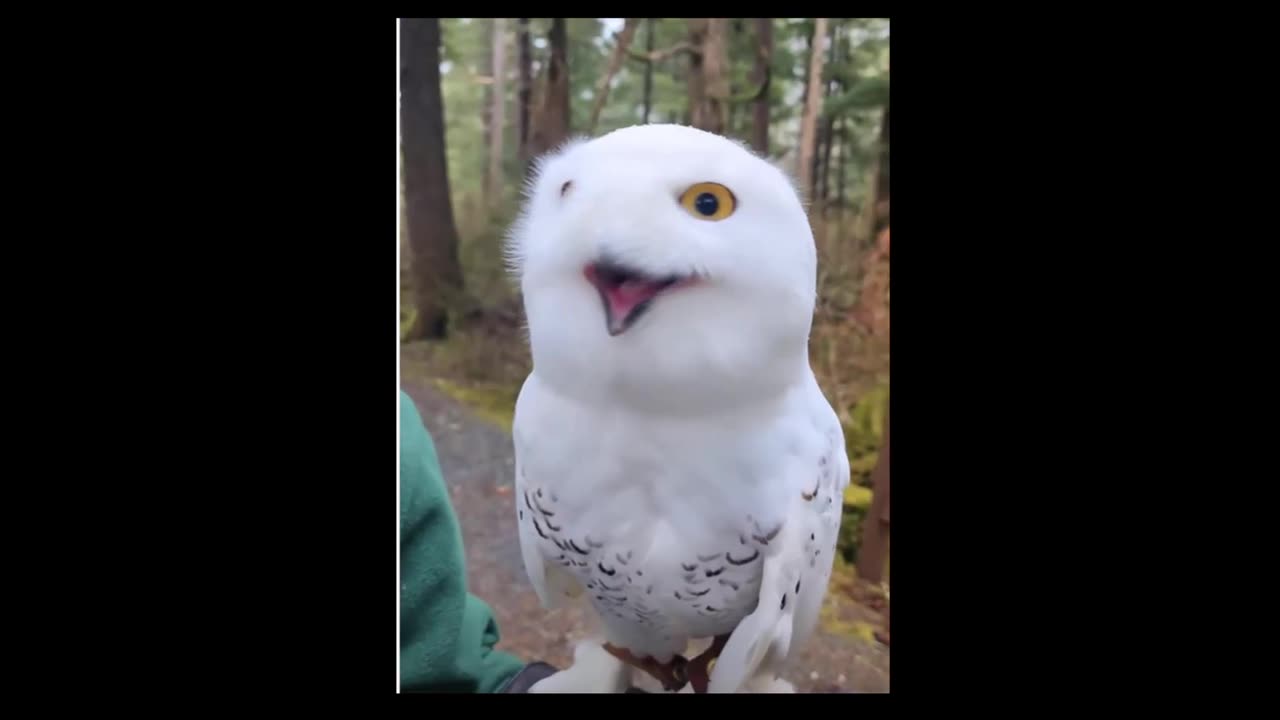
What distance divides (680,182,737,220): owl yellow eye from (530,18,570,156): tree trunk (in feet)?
1.51

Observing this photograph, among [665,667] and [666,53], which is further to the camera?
[666,53]

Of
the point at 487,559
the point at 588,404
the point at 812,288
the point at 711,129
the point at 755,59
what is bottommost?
the point at 487,559

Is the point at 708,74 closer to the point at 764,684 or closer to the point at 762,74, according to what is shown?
the point at 762,74

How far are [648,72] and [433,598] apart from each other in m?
0.81

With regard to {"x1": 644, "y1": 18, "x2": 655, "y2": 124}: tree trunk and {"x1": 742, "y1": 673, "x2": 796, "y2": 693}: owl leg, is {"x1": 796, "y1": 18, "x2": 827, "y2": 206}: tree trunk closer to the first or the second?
{"x1": 644, "y1": 18, "x2": 655, "y2": 124}: tree trunk

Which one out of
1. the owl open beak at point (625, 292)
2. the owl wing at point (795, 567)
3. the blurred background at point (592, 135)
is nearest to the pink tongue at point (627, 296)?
the owl open beak at point (625, 292)

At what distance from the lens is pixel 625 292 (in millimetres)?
704

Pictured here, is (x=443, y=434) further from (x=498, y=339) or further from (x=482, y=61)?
(x=482, y=61)

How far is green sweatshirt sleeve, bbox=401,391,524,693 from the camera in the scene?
3.46ft

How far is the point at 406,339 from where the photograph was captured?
115 centimetres

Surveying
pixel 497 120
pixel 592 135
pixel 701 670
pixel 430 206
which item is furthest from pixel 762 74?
pixel 701 670

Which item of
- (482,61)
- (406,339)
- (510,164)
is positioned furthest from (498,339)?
(482,61)

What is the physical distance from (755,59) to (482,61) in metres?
0.41

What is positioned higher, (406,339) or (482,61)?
(482,61)
